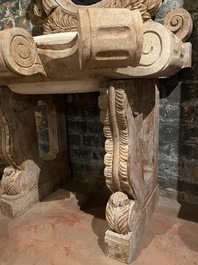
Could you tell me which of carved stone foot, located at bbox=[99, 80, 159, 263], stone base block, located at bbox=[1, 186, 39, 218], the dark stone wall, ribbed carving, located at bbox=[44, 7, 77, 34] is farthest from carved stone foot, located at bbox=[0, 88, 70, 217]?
carved stone foot, located at bbox=[99, 80, 159, 263]

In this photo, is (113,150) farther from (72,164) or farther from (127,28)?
(72,164)

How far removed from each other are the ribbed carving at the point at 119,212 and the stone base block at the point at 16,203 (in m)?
0.76

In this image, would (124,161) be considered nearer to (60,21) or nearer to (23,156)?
(23,156)

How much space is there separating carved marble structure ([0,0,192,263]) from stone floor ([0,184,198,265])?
85 millimetres

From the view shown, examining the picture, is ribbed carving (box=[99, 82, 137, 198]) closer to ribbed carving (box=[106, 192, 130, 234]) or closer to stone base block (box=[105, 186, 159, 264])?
ribbed carving (box=[106, 192, 130, 234])

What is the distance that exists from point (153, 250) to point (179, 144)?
2.41 ft

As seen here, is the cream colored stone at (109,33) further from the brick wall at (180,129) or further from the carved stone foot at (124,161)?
the brick wall at (180,129)

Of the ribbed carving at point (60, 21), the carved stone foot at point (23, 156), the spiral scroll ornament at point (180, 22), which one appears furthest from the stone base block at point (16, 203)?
the spiral scroll ornament at point (180, 22)

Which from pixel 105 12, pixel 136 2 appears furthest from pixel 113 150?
pixel 136 2

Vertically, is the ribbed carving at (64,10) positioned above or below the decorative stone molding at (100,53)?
above

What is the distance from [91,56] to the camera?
754 millimetres

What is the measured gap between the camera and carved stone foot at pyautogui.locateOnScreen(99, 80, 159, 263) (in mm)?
1069

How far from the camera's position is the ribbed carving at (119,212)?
1.17 meters

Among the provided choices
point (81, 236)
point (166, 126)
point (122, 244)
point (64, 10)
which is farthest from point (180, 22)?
point (81, 236)
